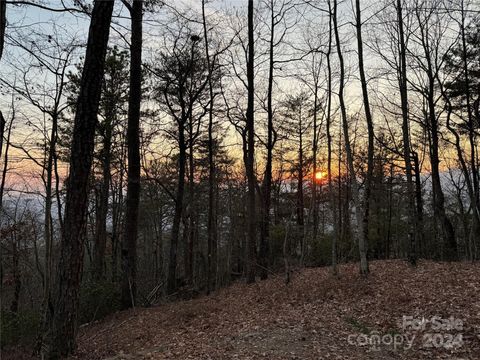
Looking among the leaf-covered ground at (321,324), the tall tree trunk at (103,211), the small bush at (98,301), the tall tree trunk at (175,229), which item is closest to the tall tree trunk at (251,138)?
the leaf-covered ground at (321,324)

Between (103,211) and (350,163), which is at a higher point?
(350,163)

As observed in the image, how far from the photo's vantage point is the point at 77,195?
604 centimetres

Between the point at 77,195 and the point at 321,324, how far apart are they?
16.5 feet

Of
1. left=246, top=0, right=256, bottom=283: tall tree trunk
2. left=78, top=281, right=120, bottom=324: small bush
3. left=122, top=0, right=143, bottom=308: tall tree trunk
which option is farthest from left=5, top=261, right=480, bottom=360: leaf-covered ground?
left=246, top=0, right=256, bottom=283: tall tree trunk

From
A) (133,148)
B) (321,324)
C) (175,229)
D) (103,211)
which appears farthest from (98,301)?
(321,324)

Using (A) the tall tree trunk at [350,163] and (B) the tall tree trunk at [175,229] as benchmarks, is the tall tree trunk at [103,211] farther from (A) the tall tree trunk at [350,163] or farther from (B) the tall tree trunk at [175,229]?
(A) the tall tree trunk at [350,163]

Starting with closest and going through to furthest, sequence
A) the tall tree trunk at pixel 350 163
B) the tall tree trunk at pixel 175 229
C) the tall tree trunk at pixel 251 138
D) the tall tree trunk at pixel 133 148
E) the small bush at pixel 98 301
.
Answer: the tall tree trunk at pixel 350 163 < the tall tree trunk at pixel 133 148 < the small bush at pixel 98 301 < the tall tree trunk at pixel 251 138 < the tall tree trunk at pixel 175 229

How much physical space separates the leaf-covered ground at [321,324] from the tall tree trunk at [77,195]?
66cm

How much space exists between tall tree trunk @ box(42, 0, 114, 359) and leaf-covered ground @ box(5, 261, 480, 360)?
66 cm

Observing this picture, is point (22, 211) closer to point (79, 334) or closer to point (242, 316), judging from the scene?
point (79, 334)

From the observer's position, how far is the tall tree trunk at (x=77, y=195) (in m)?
6.01

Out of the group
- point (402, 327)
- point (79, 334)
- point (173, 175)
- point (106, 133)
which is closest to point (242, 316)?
point (402, 327)

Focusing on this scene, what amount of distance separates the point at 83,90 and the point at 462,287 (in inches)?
338

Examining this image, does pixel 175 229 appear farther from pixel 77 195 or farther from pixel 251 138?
pixel 77 195
